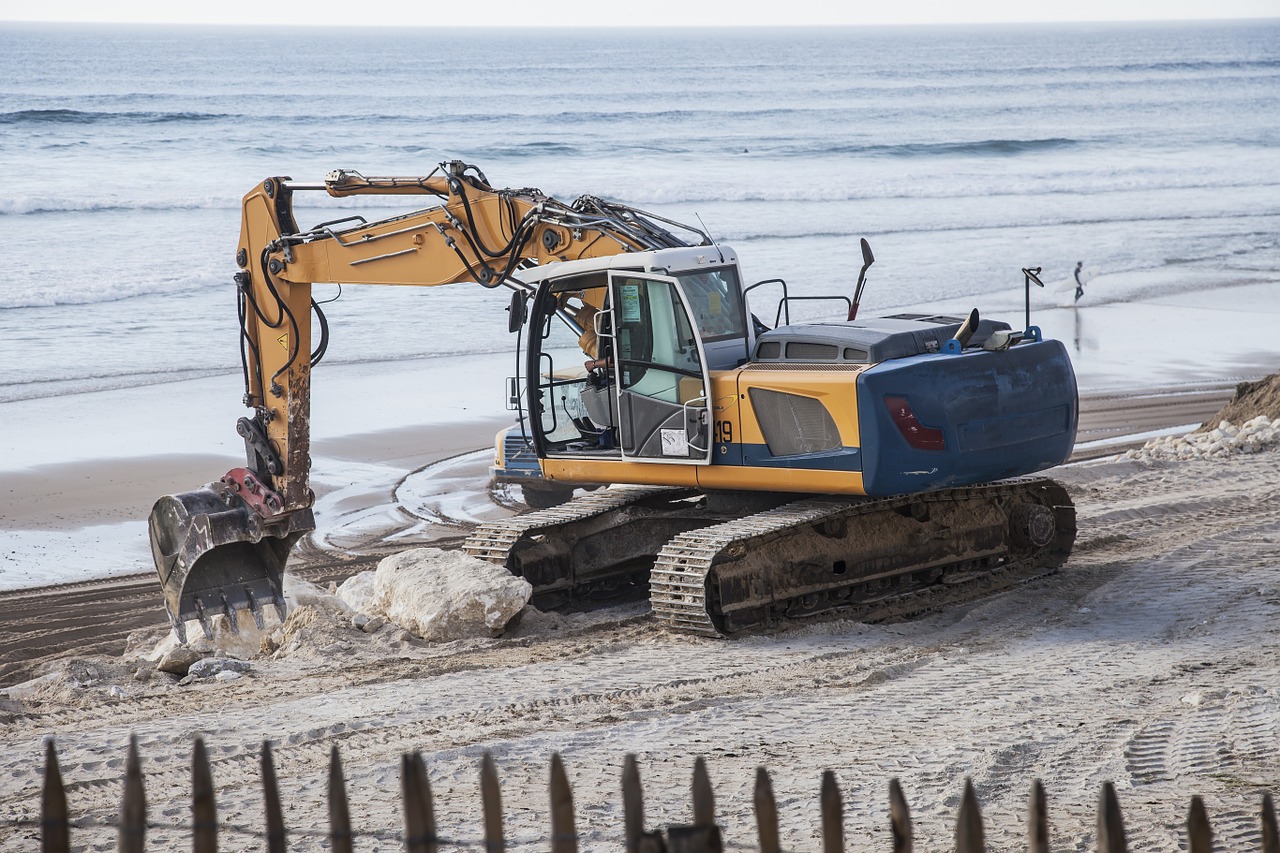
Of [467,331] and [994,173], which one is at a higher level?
[994,173]

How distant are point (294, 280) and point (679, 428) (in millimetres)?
2858

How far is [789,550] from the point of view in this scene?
30.2ft

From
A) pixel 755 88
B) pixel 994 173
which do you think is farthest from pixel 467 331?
pixel 755 88

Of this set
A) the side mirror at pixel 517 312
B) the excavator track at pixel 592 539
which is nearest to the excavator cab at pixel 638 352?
the side mirror at pixel 517 312

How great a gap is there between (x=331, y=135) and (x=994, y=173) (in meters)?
24.0

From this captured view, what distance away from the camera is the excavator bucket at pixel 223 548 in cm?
995

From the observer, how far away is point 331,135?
54531 millimetres

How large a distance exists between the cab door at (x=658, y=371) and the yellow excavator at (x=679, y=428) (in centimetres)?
1

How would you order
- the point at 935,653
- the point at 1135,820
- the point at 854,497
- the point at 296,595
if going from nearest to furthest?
the point at 1135,820, the point at 935,653, the point at 854,497, the point at 296,595

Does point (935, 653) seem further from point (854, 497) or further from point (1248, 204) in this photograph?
point (1248, 204)

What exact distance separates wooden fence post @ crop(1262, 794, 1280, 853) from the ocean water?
41.1 feet

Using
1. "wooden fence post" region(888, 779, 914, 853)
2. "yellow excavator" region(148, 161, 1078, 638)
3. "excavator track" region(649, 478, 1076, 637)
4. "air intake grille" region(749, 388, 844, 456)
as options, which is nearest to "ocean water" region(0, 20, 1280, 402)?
"yellow excavator" region(148, 161, 1078, 638)

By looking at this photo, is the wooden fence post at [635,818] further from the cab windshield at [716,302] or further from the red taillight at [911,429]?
the cab windshield at [716,302]

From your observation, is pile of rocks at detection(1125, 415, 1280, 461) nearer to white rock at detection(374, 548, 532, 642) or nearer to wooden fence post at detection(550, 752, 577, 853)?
white rock at detection(374, 548, 532, 642)
